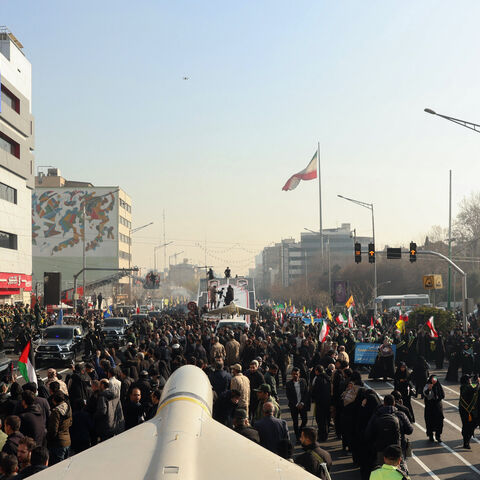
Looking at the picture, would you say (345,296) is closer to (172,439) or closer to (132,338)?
(132,338)

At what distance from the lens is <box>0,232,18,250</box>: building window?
62.3m

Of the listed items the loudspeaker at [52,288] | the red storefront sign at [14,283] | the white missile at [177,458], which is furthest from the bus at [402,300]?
the white missile at [177,458]

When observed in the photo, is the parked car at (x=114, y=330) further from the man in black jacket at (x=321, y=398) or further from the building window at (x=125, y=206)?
the building window at (x=125, y=206)

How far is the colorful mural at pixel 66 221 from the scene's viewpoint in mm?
114562

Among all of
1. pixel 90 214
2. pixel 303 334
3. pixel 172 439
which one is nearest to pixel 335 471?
pixel 172 439

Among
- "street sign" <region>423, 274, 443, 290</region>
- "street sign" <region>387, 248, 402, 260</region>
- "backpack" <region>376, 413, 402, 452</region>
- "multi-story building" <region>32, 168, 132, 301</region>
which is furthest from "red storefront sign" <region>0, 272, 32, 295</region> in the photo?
"backpack" <region>376, 413, 402, 452</region>

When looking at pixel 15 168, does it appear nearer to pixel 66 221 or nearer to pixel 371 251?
pixel 371 251

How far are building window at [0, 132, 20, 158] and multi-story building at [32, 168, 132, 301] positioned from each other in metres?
47.9

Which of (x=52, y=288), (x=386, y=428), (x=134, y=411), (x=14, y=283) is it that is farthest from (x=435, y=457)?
(x=14, y=283)

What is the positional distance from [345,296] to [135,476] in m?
55.4

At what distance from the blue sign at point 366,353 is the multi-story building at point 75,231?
8949cm

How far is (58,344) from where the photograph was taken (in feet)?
98.8

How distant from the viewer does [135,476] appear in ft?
19.5

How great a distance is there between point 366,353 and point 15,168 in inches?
1833
